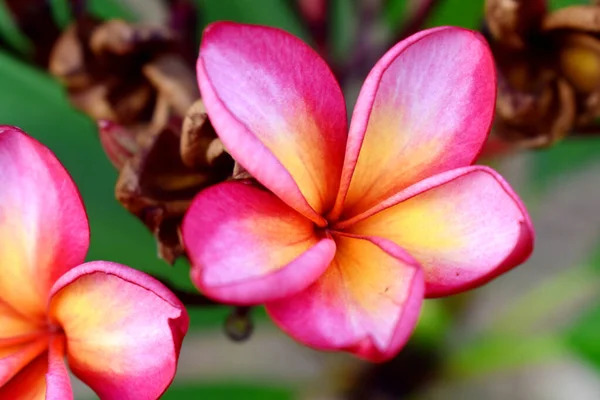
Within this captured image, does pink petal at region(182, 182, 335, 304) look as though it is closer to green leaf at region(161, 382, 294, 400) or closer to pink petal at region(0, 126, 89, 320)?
pink petal at region(0, 126, 89, 320)

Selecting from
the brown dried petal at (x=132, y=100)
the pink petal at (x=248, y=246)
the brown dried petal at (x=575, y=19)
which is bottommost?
the brown dried petal at (x=132, y=100)

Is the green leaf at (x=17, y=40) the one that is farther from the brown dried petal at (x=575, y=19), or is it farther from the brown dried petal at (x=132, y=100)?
the brown dried petal at (x=575, y=19)

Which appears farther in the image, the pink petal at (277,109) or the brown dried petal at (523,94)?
the brown dried petal at (523,94)

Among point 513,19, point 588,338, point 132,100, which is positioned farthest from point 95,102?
point 588,338

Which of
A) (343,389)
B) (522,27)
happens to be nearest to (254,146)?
(522,27)

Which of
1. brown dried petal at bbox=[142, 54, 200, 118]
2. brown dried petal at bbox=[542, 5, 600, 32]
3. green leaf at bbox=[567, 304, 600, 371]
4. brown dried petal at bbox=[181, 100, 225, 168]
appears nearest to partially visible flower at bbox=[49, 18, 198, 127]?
brown dried petal at bbox=[142, 54, 200, 118]

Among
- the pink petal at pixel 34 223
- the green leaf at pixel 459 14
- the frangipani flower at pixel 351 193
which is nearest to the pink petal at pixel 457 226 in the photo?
the frangipani flower at pixel 351 193

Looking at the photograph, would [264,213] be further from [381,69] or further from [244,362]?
[244,362]
